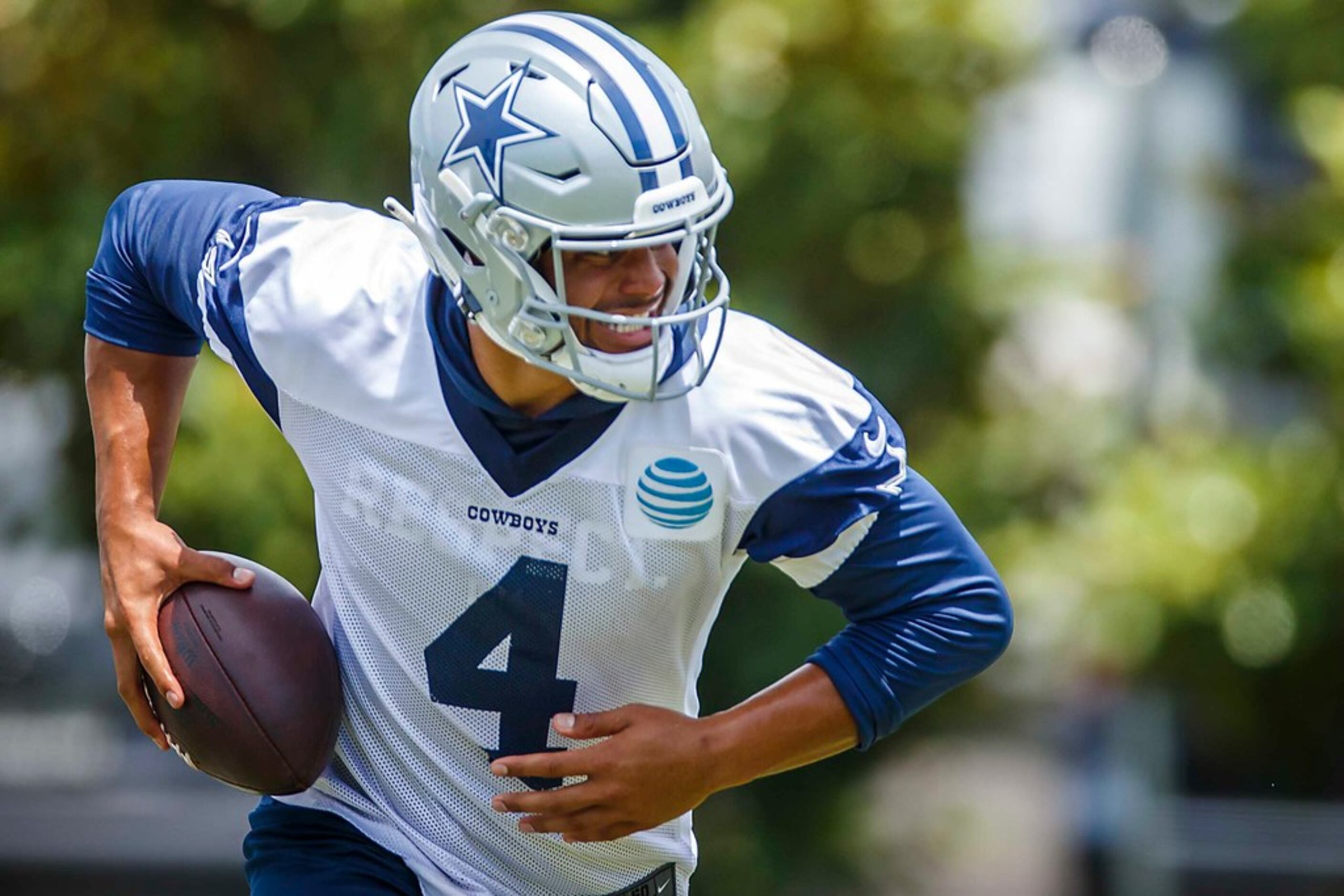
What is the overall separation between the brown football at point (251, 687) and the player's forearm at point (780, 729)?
62 centimetres

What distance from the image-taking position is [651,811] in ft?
8.89

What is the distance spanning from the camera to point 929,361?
707 centimetres

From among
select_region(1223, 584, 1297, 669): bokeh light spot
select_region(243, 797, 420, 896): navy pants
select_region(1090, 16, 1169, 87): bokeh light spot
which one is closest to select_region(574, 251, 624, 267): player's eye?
select_region(243, 797, 420, 896): navy pants

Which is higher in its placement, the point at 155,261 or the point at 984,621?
the point at 155,261

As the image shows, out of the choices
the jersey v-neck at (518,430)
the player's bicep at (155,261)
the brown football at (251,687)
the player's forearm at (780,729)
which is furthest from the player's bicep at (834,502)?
the player's bicep at (155,261)

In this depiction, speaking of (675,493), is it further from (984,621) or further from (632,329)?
(984,621)

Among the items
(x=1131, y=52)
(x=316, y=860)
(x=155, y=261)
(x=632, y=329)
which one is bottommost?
(x=316, y=860)

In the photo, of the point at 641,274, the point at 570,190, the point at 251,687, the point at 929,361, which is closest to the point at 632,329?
the point at 641,274

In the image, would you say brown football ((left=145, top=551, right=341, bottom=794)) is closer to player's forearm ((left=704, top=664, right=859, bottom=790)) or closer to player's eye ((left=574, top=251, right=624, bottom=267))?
player's forearm ((left=704, top=664, right=859, bottom=790))

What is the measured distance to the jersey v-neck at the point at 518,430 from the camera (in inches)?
111

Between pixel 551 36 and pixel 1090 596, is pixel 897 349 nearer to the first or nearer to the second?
pixel 1090 596

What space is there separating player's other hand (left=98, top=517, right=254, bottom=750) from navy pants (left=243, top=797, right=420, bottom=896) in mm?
229

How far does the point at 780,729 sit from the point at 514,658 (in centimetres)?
43

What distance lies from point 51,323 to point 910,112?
3256 millimetres
